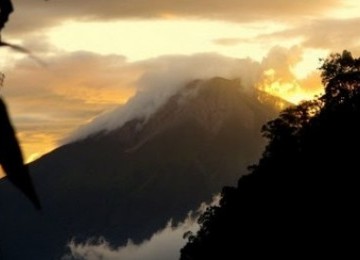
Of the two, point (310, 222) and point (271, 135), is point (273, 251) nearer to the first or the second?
point (310, 222)

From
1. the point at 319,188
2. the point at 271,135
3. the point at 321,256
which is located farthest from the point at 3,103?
the point at 271,135

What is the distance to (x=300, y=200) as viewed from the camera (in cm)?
6041

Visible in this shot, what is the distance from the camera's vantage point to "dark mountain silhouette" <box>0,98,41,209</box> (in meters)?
2.38

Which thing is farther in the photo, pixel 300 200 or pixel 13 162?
pixel 300 200

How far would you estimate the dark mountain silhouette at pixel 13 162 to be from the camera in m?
2.38

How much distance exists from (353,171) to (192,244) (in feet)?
77.1

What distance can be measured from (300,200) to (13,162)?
58.9 meters

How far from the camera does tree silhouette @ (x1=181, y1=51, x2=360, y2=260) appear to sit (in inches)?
2261

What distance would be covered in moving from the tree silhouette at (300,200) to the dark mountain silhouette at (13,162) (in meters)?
53.7

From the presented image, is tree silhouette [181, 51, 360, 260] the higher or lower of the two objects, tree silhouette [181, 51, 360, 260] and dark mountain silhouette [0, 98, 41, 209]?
the lower

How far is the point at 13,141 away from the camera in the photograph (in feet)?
7.96

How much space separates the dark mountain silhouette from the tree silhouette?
176 feet

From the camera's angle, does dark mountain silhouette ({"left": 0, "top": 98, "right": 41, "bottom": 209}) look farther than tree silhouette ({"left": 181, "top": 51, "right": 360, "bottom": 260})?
No

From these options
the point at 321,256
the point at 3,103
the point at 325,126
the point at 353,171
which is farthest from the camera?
the point at 325,126
